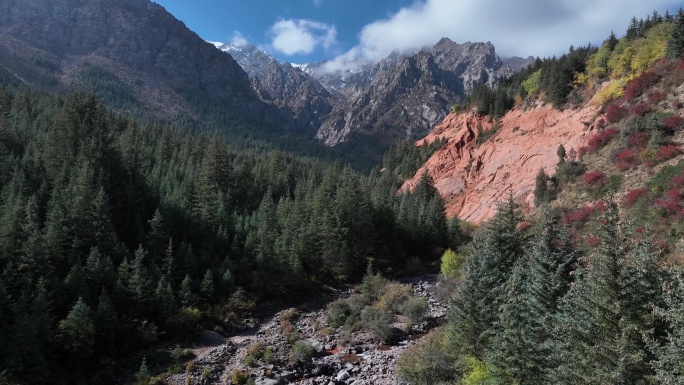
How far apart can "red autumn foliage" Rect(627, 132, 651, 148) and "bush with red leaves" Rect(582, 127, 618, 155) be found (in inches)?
206

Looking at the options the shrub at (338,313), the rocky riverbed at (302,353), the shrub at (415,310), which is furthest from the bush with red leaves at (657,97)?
the shrub at (338,313)

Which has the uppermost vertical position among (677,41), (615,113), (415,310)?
(677,41)

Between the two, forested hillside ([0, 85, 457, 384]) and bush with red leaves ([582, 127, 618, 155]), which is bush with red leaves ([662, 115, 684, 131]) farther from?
forested hillside ([0, 85, 457, 384])

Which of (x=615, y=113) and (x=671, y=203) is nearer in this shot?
(x=671, y=203)

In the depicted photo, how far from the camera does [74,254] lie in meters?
39.4

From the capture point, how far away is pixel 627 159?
5084 centimetres

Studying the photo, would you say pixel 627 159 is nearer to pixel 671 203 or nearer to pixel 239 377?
pixel 671 203

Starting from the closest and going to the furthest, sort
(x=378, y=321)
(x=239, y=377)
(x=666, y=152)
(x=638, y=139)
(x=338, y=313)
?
1. (x=239, y=377)
2. (x=378, y=321)
3. (x=338, y=313)
4. (x=666, y=152)
5. (x=638, y=139)

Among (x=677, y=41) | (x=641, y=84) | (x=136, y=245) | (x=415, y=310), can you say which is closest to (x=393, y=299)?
(x=415, y=310)

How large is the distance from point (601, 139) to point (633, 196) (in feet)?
60.1

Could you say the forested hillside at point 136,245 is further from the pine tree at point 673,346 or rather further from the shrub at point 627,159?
the pine tree at point 673,346

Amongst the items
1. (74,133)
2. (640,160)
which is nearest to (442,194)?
(640,160)

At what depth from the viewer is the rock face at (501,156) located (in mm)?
71125

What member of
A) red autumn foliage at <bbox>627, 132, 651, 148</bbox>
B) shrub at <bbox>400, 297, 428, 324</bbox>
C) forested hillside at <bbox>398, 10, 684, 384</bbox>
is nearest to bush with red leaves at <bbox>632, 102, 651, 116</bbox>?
forested hillside at <bbox>398, 10, 684, 384</bbox>
